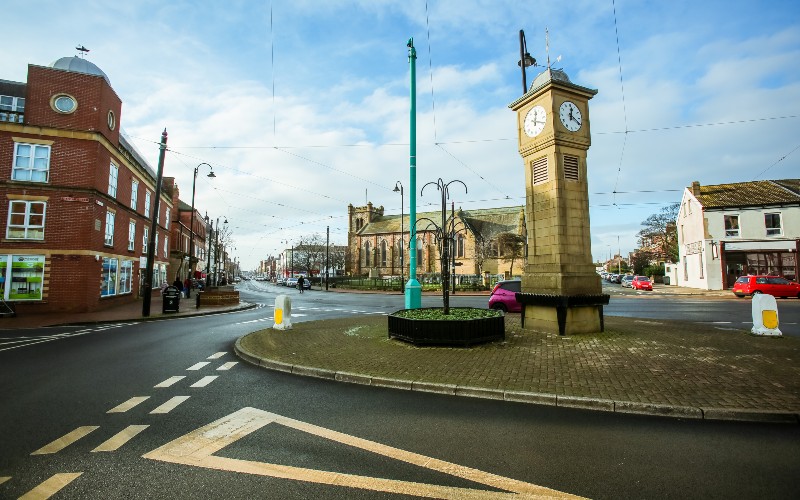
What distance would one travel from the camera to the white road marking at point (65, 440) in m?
3.76

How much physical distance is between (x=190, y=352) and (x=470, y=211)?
75.3 meters

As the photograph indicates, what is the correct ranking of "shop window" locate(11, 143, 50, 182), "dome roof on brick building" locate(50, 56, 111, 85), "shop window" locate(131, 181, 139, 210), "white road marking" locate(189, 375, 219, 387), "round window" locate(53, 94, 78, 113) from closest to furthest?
1. "white road marking" locate(189, 375, 219, 387)
2. "shop window" locate(11, 143, 50, 182)
3. "round window" locate(53, 94, 78, 113)
4. "dome roof on brick building" locate(50, 56, 111, 85)
5. "shop window" locate(131, 181, 139, 210)

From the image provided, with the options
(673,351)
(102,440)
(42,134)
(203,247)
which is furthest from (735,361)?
(203,247)

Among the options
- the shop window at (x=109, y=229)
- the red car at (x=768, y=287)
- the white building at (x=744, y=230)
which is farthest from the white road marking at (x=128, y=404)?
the white building at (x=744, y=230)

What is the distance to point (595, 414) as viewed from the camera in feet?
15.6

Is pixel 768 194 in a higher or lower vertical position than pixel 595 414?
higher

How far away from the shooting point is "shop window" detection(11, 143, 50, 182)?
60.8 feet

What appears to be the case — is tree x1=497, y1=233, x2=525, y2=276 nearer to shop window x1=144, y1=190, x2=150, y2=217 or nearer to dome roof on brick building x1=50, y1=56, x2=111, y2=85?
shop window x1=144, y1=190, x2=150, y2=217

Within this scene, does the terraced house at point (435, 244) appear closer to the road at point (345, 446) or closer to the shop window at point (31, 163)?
the shop window at point (31, 163)

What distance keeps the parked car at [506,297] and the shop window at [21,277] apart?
69.8 feet

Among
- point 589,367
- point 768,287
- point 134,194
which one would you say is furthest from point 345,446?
point 768,287

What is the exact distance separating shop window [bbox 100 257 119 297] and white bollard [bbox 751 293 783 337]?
89.8 ft

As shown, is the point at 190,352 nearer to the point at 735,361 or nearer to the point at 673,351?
the point at 673,351

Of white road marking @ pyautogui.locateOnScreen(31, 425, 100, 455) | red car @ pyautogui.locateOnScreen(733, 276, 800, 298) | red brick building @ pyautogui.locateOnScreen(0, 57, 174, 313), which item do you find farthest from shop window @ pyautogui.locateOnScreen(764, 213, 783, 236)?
red brick building @ pyautogui.locateOnScreen(0, 57, 174, 313)
